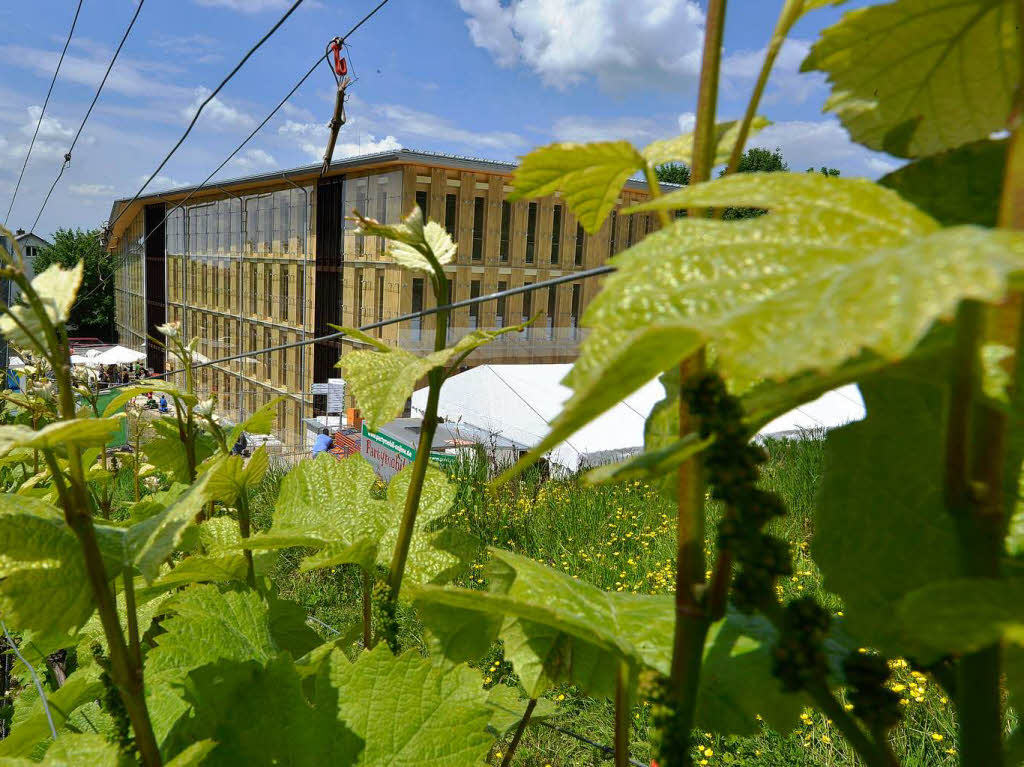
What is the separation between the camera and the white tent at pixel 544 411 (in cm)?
640

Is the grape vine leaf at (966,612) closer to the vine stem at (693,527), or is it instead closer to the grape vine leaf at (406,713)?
the vine stem at (693,527)

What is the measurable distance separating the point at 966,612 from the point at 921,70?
0.57ft

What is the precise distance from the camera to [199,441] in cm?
89

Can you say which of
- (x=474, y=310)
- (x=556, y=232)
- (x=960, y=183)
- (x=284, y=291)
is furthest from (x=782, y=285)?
(x=284, y=291)

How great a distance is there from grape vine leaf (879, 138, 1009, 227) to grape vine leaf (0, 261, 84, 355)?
1.02 ft

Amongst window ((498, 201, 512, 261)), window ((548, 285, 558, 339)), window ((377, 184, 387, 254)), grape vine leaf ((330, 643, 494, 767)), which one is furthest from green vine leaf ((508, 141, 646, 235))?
window ((498, 201, 512, 261))

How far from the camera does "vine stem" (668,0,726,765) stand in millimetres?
221

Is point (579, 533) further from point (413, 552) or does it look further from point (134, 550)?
point (134, 550)

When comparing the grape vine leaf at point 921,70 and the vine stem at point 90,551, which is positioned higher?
the grape vine leaf at point 921,70

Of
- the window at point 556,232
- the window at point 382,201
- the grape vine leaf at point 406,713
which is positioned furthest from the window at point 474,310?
the grape vine leaf at point 406,713

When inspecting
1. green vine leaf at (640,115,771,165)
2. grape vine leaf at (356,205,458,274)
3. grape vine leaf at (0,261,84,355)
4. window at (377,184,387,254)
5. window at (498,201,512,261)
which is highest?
window at (377,184,387,254)

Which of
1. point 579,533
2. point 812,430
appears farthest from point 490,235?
point 579,533

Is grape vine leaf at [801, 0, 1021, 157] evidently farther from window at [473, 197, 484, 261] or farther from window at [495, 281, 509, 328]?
window at [495, 281, 509, 328]

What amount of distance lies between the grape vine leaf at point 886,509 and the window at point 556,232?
12867 mm
